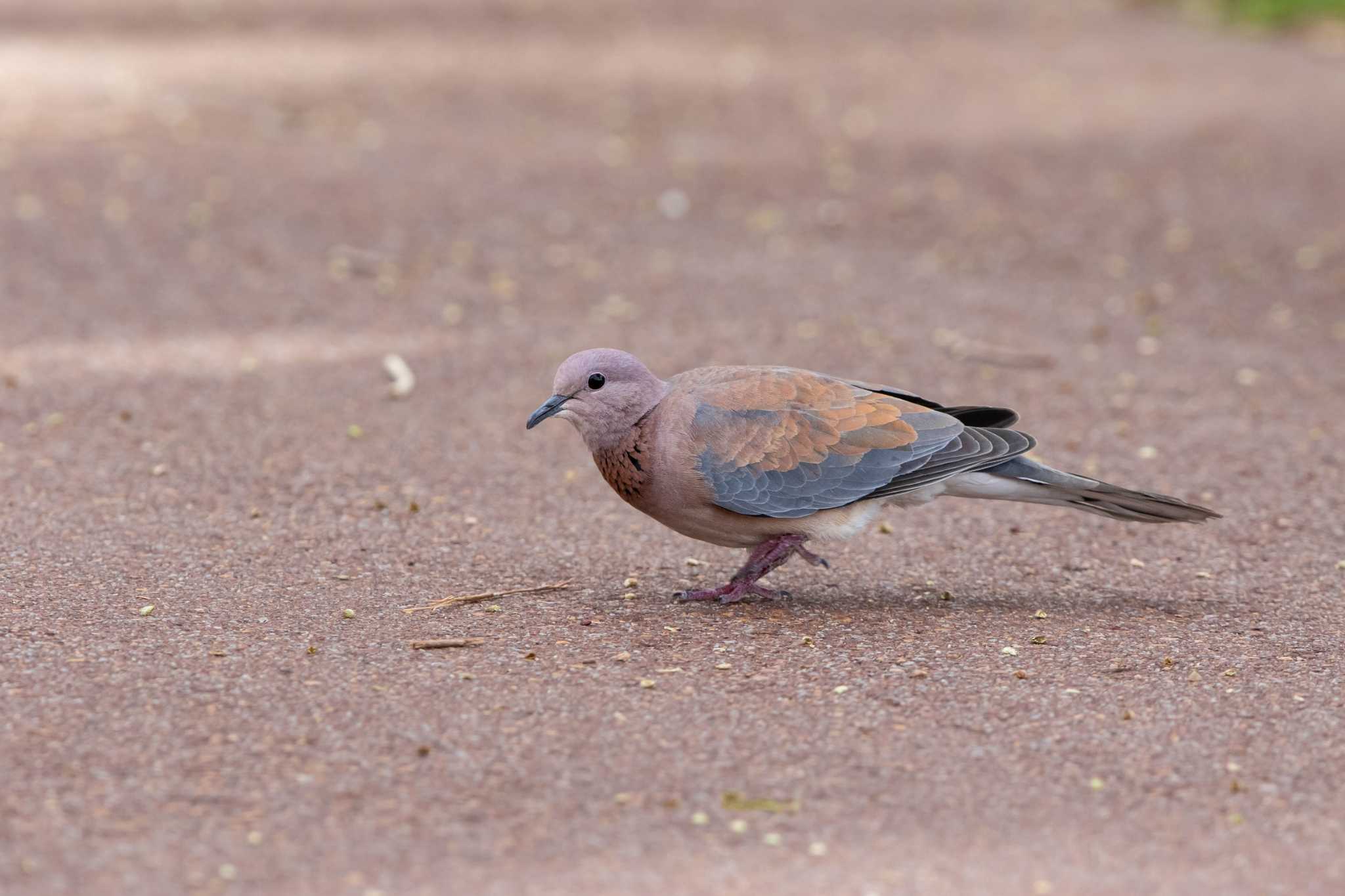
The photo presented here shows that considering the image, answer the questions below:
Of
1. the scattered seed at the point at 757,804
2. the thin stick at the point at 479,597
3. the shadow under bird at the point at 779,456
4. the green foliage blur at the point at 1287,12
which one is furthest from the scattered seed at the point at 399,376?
the green foliage blur at the point at 1287,12

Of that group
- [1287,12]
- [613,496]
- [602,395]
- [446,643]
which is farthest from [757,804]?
[1287,12]

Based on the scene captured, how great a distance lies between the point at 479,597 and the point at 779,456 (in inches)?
39.0

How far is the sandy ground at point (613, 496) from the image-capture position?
3.42 metres

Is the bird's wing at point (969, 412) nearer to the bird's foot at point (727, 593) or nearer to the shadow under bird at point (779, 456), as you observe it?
the shadow under bird at point (779, 456)

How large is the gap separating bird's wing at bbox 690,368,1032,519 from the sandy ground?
0.40m

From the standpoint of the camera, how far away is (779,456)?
4586mm

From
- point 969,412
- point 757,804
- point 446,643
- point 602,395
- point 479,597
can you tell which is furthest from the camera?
point 969,412

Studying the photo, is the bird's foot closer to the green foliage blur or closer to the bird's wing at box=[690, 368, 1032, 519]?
the bird's wing at box=[690, 368, 1032, 519]

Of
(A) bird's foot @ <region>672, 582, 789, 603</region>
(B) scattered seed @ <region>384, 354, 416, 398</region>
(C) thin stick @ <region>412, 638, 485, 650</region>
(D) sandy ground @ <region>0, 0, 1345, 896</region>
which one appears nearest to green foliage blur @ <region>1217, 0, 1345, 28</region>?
(D) sandy ground @ <region>0, 0, 1345, 896</region>

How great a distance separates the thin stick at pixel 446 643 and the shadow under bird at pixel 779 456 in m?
0.61

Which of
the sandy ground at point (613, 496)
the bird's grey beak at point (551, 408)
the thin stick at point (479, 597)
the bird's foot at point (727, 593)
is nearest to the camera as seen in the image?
the sandy ground at point (613, 496)

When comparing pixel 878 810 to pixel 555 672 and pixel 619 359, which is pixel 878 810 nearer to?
pixel 555 672

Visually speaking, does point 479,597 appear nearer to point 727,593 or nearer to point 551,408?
point 551,408

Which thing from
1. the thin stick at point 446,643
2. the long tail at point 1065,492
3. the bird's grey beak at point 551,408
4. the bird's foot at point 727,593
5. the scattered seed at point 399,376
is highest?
the bird's grey beak at point 551,408
